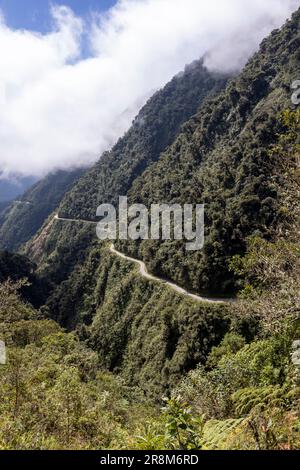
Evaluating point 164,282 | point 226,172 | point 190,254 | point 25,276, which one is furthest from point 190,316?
point 25,276

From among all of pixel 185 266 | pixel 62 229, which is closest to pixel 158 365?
pixel 185 266

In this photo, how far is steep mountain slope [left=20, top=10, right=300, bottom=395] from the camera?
192ft

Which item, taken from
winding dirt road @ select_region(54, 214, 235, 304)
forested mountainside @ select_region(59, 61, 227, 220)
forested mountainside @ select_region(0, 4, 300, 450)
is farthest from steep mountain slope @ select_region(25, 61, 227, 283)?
winding dirt road @ select_region(54, 214, 235, 304)

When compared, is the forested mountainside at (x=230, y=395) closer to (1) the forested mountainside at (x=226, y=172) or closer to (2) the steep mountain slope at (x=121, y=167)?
(1) the forested mountainside at (x=226, y=172)

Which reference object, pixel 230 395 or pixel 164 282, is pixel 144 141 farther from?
pixel 230 395

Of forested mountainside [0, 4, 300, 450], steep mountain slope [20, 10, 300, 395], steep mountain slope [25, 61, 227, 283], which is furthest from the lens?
steep mountain slope [25, 61, 227, 283]

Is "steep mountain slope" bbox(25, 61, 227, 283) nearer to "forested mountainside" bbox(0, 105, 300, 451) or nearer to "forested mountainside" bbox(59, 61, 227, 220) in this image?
"forested mountainside" bbox(59, 61, 227, 220)

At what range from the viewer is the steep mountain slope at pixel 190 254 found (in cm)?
5859

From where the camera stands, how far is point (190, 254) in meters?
67.2

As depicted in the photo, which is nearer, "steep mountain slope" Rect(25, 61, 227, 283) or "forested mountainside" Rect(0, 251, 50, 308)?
"forested mountainside" Rect(0, 251, 50, 308)

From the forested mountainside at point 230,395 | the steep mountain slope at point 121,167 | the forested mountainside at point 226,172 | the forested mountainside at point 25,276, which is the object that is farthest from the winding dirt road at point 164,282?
the steep mountain slope at point 121,167

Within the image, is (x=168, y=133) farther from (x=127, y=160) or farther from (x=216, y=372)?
(x=216, y=372)

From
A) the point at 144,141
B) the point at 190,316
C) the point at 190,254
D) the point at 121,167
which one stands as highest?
the point at 144,141
